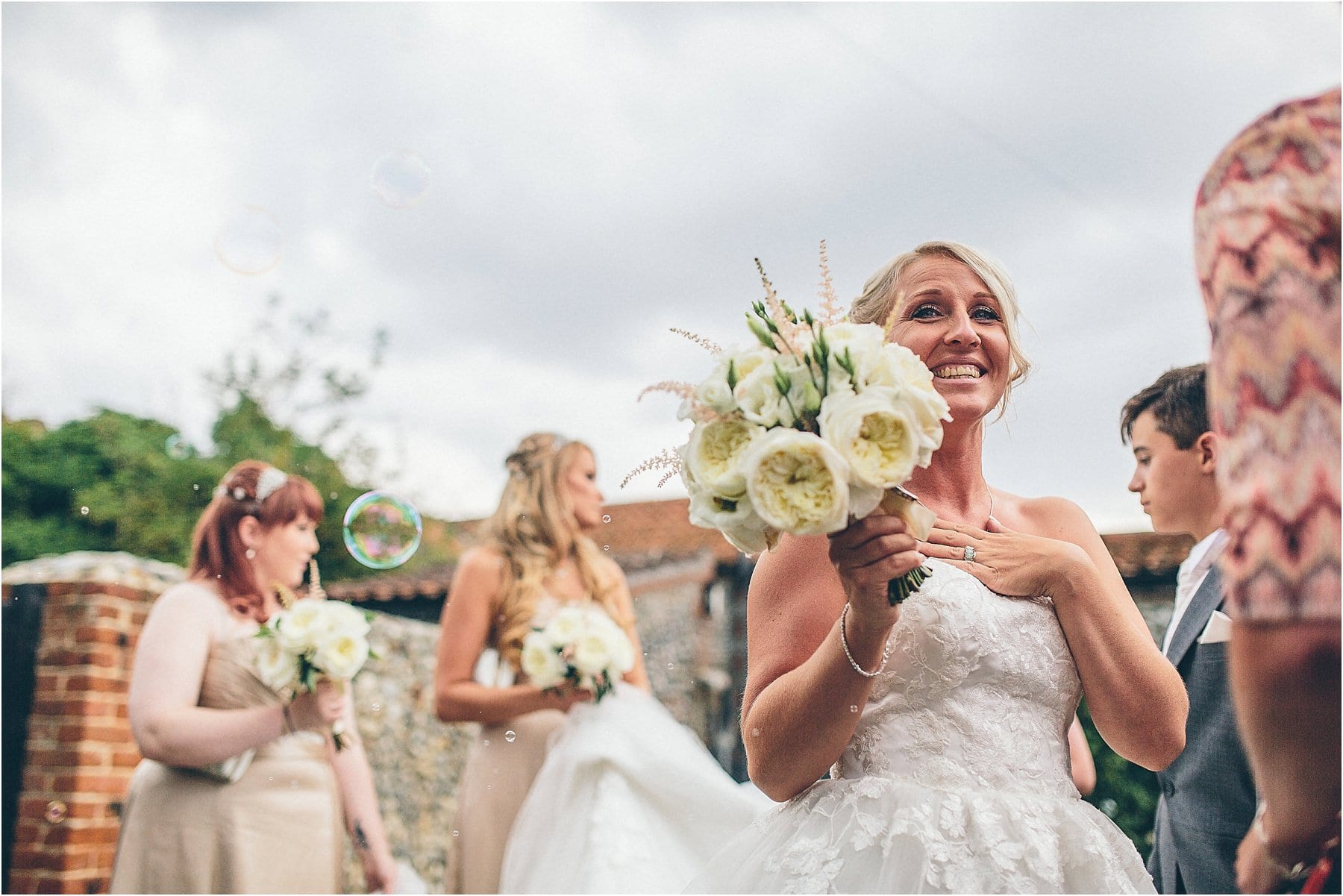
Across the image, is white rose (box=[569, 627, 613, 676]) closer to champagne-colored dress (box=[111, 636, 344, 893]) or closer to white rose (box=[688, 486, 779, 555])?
champagne-colored dress (box=[111, 636, 344, 893])

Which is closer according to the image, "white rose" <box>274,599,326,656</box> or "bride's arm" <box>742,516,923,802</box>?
"bride's arm" <box>742,516,923,802</box>

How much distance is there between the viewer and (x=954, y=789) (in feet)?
6.39

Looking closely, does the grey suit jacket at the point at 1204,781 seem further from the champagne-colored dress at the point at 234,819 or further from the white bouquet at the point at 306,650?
the champagne-colored dress at the point at 234,819

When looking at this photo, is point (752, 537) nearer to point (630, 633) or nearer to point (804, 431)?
point (804, 431)

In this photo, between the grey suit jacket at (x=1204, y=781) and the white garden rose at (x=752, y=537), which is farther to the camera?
the grey suit jacket at (x=1204, y=781)

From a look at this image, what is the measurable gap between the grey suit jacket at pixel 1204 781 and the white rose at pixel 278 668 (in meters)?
2.86

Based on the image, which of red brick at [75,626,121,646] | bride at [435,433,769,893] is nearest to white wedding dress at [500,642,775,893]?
bride at [435,433,769,893]

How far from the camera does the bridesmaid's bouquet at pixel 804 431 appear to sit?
160 cm

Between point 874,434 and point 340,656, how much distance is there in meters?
2.63

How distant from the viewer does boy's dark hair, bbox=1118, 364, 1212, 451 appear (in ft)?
10.6

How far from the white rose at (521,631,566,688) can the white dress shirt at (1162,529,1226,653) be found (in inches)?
81.8

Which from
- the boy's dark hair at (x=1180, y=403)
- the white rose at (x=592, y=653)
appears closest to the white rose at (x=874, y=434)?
the boy's dark hair at (x=1180, y=403)

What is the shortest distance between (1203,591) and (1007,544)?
1.42 m

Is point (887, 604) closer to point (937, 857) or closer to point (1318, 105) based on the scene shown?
point (937, 857)
